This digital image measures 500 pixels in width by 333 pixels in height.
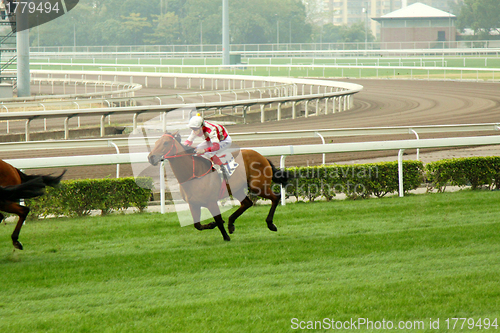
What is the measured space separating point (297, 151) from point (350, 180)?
2.35 feet

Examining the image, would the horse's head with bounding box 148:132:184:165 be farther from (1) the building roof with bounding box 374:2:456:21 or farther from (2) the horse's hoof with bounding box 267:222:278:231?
(1) the building roof with bounding box 374:2:456:21

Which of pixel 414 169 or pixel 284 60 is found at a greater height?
pixel 284 60

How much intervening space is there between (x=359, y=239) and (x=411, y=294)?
1358 mm

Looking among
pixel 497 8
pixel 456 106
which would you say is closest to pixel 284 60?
pixel 456 106

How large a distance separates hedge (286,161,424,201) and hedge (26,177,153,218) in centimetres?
168

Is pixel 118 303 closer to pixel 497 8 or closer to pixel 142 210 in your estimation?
pixel 142 210

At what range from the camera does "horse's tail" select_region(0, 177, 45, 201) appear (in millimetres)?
4512

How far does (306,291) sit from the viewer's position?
357cm

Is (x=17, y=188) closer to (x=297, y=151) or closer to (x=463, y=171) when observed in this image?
(x=297, y=151)

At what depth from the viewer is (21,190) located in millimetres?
4543

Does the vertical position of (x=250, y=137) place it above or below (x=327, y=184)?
above

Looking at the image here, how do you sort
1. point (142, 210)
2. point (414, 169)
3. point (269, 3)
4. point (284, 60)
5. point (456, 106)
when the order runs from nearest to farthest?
point (142, 210) < point (414, 169) < point (456, 106) < point (284, 60) < point (269, 3)

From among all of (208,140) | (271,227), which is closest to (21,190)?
(208,140)

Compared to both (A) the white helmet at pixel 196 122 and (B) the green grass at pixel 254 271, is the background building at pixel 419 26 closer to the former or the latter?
(B) the green grass at pixel 254 271
